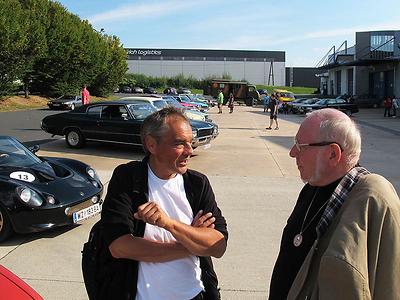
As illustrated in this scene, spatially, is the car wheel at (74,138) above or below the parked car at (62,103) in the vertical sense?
below

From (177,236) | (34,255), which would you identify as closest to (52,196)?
(34,255)

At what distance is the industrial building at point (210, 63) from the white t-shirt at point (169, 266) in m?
109

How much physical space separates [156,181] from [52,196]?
3.60 metres

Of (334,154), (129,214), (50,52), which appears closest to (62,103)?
(50,52)

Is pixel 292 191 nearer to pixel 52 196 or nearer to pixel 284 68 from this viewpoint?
pixel 52 196

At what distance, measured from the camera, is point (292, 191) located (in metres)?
8.45

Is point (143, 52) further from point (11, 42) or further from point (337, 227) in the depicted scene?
point (337, 227)

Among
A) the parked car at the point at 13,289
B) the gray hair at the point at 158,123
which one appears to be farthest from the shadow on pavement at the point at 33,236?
the gray hair at the point at 158,123

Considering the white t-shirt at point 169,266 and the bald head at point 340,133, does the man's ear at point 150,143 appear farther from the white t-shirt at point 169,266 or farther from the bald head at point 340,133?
the bald head at point 340,133

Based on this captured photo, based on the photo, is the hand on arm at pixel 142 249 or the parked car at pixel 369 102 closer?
the hand on arm at pixel 142 249

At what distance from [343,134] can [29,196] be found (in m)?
4.42

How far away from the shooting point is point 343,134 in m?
1.83

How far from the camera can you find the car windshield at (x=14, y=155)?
633cm

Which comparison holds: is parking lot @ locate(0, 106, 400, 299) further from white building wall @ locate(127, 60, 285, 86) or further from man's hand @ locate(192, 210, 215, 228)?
white building wall @ locate(127, 60, 285, 86)
